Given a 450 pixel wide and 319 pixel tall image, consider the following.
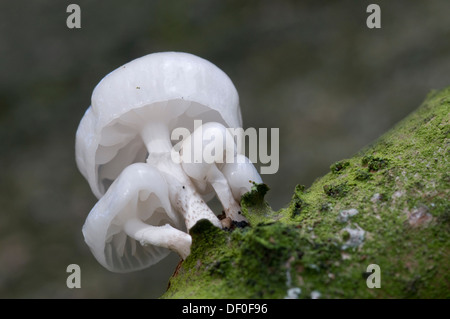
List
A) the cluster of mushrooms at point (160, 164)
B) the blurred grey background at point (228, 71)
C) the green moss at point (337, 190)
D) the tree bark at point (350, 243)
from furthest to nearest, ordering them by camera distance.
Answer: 1. the blurred grey background at point (228, 71)
2. the cluster of mushrooms at point (160, 164)
3. the green moss at point (337, 190)
4. the tree bark at point (350, 243)

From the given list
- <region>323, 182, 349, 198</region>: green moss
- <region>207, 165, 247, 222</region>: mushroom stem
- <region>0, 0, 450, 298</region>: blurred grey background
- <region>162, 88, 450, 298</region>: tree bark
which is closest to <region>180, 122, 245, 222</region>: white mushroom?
<region>207, 165, 247, 222</region>: mushroom stem

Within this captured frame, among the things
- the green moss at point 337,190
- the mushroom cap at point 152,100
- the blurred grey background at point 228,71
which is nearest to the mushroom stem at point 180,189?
the mushroom cap at point 152,100

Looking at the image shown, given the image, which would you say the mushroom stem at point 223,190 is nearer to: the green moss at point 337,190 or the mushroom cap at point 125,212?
the mushroom cap at point 125,212

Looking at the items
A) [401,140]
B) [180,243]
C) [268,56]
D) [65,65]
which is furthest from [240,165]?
[65,65]

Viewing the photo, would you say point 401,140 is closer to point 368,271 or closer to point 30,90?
point 368,271

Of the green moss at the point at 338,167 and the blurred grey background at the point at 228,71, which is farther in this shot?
the blurred grey background at the point at 228,71
